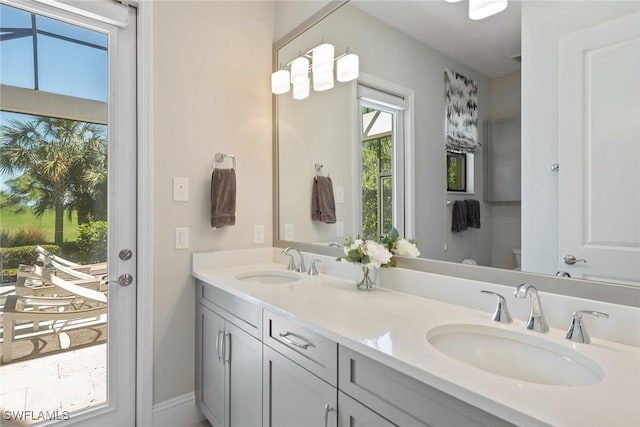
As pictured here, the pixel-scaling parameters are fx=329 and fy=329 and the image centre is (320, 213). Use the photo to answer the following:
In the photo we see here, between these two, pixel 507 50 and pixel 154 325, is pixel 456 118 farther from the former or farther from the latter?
pixel 154 325

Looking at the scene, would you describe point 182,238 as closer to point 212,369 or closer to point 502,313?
point 212,369

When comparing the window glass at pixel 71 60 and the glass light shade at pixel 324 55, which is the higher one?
the glass light shade at pixel 324 55

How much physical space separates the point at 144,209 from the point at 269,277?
0.79 metres

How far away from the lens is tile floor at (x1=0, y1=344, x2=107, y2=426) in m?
1.47

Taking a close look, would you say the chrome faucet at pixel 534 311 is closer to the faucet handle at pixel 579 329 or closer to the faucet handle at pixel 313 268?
the faucet handle at pixel 579 329

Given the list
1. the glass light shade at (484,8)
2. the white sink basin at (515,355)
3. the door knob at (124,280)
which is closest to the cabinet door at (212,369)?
the door knob at (124,280)

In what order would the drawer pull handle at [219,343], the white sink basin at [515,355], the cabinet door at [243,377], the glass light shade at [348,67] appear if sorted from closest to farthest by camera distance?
the white sink basin at [515,355] → the cabinet door at [243,377] → the drawer pull handle at [219,343] → the glass light shade at [348,67]

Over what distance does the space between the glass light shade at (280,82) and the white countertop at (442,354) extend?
4.20 ft

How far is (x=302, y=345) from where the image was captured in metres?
1.15

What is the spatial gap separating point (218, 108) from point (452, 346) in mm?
1786

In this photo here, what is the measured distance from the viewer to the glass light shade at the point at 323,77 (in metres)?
1.93

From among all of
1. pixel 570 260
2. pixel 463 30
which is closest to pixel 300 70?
pixel 463 30

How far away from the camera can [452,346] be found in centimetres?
101

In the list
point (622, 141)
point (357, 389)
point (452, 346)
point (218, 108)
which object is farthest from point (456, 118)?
point (218, 108)
